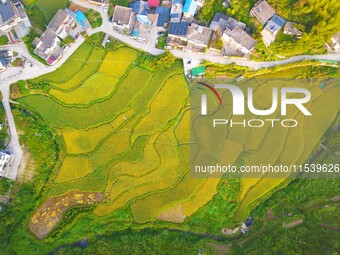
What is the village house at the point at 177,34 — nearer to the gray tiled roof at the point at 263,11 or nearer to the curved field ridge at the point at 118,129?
the curved field ridge at the point at 118,129

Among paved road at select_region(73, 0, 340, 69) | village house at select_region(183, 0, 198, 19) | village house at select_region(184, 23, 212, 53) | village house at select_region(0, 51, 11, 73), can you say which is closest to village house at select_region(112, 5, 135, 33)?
paved road at select_region(73, 0, 340, 69)

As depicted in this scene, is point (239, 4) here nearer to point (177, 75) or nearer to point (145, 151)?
point (177, 75)

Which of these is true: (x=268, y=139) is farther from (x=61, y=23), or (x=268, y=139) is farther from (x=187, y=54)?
(x=61, y=23)

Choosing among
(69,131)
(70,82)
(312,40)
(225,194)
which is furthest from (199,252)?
(312,40)

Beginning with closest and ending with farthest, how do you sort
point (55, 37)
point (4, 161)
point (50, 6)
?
point (4, 161)
point (55, 37)
point (50, 6)

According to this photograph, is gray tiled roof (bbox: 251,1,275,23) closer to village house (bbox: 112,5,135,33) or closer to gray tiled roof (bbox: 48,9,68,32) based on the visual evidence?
village house (bbox: 112,5,135,33)

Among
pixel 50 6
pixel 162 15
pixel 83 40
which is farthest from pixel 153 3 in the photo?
pixel 50 6

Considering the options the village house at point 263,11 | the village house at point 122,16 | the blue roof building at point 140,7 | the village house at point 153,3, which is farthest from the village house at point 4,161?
the village house at point 263,11
